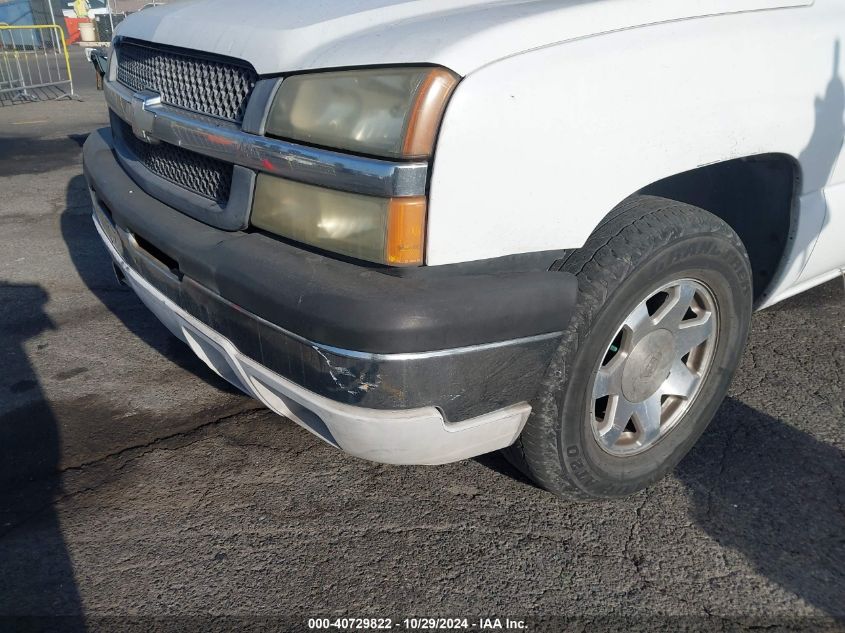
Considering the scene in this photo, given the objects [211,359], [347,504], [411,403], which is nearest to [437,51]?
[411,403]

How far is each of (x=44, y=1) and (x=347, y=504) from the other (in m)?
27.0

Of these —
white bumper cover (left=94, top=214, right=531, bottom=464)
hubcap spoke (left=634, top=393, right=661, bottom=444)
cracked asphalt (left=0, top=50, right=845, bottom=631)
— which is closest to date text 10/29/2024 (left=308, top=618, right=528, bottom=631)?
cracked asphalt (left=0, top=50, right=845, bottom=631)

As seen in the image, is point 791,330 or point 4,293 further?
point 4,293

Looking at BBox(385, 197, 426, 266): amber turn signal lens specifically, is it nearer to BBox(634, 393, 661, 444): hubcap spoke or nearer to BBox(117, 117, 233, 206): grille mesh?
BBox(117, 117, 233, 206): grille mesh

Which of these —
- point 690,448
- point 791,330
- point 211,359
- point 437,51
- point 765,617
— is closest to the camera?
point 437,51

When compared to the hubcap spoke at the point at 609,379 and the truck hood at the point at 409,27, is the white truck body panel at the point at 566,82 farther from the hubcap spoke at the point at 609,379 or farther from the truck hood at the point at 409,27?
the hubcap spoke at the point at 609,379

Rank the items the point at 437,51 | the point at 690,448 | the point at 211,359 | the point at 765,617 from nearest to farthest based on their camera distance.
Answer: the point at 437,51 < the point at 765,617 < the point at 211,359 < the point at 690,448

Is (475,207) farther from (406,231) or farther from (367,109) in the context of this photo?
(367,109)

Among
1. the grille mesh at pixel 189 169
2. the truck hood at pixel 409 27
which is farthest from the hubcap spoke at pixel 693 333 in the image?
the grille mesh at pixel 189 169

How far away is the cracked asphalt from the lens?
7.00 ft

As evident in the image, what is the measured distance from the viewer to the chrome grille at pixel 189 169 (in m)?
2.27

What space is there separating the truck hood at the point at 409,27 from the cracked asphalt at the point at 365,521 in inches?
55.2

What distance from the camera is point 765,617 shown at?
207 centimetres

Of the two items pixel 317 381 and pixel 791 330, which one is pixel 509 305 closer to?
pixel 317 381
